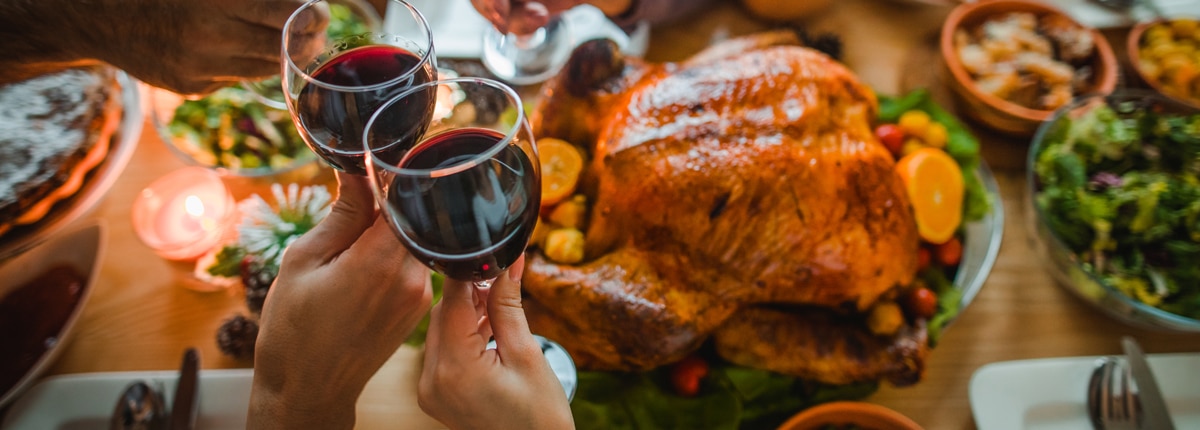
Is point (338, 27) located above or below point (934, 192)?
above

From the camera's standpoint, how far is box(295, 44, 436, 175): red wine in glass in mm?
759

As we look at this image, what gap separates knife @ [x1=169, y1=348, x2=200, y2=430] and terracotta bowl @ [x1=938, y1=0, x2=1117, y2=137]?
164cm

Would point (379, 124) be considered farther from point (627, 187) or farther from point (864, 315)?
point (864, 315)

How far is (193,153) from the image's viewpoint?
1394 mm

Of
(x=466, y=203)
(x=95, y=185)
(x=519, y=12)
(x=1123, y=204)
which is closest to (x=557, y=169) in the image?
(x=519, y=12)

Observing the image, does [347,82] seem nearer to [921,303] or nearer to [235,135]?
[235,135]

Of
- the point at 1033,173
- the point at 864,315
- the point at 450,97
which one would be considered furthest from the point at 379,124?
the point at 1033,173

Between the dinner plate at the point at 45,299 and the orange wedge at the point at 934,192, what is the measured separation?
1556 mm

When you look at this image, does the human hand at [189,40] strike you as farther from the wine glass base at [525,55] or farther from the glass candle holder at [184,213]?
the wine glass base at [525,55]

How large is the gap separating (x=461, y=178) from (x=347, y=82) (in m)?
0.31

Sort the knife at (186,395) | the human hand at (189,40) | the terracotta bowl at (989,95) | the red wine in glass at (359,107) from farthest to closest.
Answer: the terracotta bowl at (989,95) → the knife at (186,395) → the human hand at (189,40) → the red wine in glass at (359,107)

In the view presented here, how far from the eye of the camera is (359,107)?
772 millimetres

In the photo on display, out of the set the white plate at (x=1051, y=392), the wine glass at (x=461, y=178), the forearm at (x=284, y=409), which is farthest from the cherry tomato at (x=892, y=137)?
the forearm at (x=284, y=409)

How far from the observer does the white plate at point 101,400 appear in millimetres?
1149
